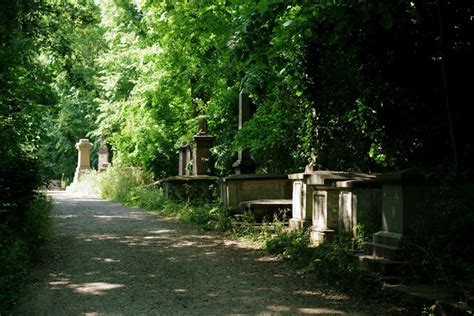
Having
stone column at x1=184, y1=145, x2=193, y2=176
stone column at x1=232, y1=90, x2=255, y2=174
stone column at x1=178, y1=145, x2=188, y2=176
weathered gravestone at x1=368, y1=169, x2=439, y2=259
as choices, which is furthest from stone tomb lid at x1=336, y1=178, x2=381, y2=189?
stone column at x1=178, y1=145, x2=188, y2=176

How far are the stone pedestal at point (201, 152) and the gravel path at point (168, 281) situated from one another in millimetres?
6876

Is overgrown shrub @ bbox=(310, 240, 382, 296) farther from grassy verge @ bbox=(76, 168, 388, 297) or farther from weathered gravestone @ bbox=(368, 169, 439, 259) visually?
weathered gravestone @ bbox=(368, 169, 439, 259)

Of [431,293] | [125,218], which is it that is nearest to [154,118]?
[125,218]

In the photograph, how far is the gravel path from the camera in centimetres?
595

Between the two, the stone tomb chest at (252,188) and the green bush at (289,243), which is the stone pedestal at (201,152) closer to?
the stone tomb chest at (252,188)

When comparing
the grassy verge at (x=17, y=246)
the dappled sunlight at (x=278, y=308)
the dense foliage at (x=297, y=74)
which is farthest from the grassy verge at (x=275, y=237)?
the grassy verge at (x=17, y=246)

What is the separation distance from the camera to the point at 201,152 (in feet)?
60.3

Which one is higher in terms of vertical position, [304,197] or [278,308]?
[304,197]

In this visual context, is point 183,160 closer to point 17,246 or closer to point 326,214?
point 326,214

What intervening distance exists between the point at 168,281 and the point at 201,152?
442 inches

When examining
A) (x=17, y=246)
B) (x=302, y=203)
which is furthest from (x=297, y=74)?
(x=17, y=246)

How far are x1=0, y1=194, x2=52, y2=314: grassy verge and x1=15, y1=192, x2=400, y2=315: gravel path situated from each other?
0.21m

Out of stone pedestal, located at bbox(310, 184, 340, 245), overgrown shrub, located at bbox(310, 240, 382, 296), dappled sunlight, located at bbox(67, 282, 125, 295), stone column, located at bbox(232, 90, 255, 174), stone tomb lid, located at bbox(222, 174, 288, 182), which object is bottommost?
dappled sunlight, located at bbox(67, 282, 125, 295)

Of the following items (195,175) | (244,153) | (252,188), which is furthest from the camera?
(195,175)
